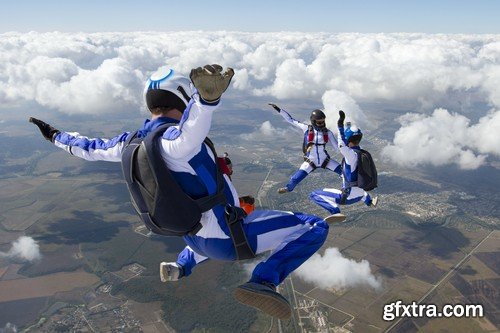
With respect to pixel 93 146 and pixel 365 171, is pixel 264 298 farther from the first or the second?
pixel 365 171

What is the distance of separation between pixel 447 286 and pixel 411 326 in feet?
78.2

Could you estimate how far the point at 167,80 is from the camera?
4496 mm

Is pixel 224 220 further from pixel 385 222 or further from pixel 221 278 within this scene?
pixel 385 222

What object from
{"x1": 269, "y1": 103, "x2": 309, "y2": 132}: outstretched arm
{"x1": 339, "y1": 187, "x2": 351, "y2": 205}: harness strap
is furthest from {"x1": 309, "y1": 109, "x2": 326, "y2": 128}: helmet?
{"x1": 339, "y1": 187, "x2": 351, "y2": 205}: harness strap

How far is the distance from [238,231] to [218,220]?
1.02ft

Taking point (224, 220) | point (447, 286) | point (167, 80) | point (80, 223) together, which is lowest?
point (80, 223)

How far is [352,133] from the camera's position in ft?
34.4

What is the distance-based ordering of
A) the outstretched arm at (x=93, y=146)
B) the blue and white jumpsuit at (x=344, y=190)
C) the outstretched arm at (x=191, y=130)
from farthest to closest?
the blue and white jumpsuit at (x=344, y=190) → the outstretched arm at (x=93, y=146) → the outstretched arm at (x=191, y=130)

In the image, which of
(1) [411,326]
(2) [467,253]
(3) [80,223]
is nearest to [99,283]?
(3) [80,223]

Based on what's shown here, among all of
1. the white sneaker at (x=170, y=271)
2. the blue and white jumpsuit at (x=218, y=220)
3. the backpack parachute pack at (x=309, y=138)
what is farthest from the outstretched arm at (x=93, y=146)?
the backpack parachute pack at (x=309, y=138)

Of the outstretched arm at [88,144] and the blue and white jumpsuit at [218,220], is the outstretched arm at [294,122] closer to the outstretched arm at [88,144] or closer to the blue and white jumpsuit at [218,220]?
the blue and white jumpsuit at [218,220]

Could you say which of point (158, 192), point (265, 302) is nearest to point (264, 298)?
point (265, 302)

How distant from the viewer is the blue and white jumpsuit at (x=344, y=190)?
10.0m

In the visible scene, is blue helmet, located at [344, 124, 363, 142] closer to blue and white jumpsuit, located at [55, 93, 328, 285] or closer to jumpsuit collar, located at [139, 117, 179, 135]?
blue and white jumpsuit, located at [55, 93, 328, 285]
